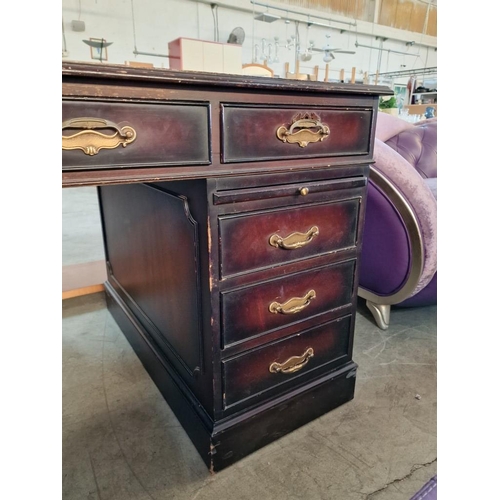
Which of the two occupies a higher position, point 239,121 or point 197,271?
point 239,121

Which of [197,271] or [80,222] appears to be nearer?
[197,271]

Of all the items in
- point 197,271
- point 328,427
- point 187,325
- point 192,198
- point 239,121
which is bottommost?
point 328,427

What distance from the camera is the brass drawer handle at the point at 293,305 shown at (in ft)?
2.83

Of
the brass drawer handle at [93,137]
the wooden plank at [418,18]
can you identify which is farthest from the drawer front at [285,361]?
the wooden plank at [418,18]

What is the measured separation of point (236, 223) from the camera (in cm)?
75

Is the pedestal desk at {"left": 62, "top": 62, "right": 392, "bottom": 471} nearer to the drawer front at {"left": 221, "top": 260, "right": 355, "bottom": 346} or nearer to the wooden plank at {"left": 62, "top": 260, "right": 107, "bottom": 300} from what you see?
the drawer front at {"left": 221, "top": 260, "right": 355, "bottom": 346}

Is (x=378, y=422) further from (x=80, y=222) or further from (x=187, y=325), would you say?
(x=80, y=222)

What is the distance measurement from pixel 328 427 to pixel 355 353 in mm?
388

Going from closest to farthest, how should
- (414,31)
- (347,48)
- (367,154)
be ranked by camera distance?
(367,154)
(347,48)
(414,31)

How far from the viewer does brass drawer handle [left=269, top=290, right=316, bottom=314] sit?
2.83ft

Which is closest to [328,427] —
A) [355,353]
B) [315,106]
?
[355,353]

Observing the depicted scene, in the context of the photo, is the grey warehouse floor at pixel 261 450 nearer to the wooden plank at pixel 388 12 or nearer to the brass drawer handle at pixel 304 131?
the brass drawer handle at pixel 304 131

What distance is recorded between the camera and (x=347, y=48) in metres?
7.30

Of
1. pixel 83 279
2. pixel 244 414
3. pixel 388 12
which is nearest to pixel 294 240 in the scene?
pixel 244 414
